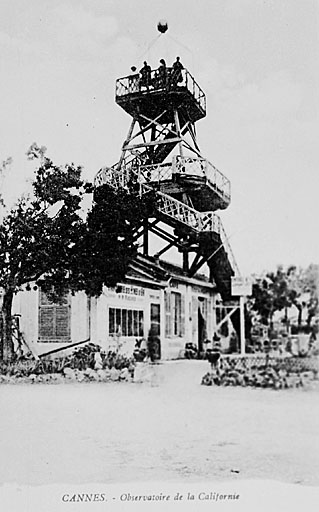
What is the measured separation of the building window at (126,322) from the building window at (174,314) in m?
0.11

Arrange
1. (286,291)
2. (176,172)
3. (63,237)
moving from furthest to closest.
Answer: (63,237)
(176,172)
(286,291)

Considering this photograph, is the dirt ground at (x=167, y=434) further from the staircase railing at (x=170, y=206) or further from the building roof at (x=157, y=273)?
the staircase railing at (x=170, y=206)

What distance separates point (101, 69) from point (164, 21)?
335 millimetres

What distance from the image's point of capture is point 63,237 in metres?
2.83

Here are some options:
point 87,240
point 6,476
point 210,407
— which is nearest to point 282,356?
point 210,407

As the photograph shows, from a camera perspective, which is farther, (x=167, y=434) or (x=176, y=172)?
(x=176, y=172)

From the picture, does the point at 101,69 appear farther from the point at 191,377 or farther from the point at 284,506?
the point at 284,506

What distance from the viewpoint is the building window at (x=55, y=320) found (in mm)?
2785

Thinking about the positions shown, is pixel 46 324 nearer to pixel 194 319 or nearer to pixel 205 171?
pixel 194 319

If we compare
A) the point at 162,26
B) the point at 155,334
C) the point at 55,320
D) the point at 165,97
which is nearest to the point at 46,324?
the point at 55,320

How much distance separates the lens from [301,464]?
8.21 ft

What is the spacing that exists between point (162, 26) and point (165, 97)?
0.96 ft

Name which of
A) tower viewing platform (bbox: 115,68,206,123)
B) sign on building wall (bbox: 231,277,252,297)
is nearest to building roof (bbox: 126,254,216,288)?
sign on building wall (bbox: 231,277,252,297)

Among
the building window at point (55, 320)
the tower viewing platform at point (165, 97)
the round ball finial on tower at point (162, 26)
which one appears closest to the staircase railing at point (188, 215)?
the tower viewing platform at point (165, 97)
